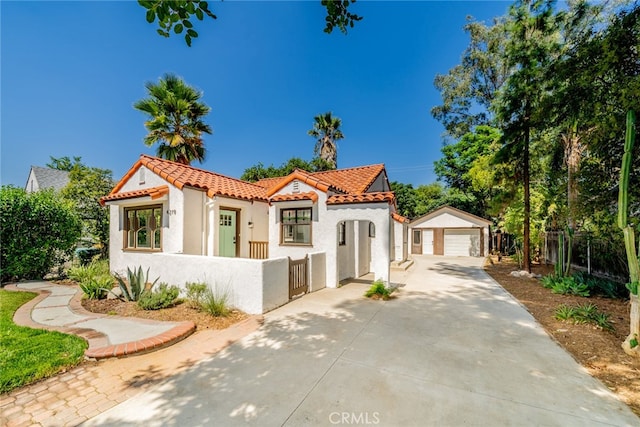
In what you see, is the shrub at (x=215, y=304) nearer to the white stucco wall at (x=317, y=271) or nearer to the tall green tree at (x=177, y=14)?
the white stucco wall at (x=317, y=271)

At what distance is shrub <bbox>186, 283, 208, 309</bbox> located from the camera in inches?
268

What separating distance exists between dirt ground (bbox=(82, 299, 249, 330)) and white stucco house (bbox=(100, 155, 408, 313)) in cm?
72

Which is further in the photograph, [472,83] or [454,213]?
[472,83]

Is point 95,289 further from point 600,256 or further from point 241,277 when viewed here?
point 600,256

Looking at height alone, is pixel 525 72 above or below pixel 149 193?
above

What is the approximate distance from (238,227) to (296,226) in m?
2.77

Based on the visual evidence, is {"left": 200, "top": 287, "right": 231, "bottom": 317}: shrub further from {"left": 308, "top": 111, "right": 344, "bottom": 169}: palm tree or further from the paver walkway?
{"left": 308, "top": 111, "right": 344, "bottom": 169}: palm tree

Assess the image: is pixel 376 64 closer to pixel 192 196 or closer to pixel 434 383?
pixel 192 196

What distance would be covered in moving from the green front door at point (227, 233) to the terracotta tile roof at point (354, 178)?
14.8ft

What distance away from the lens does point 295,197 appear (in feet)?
33.8

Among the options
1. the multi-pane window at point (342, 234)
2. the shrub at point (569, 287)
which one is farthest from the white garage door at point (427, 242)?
the multi-pane window at point (342, 234)

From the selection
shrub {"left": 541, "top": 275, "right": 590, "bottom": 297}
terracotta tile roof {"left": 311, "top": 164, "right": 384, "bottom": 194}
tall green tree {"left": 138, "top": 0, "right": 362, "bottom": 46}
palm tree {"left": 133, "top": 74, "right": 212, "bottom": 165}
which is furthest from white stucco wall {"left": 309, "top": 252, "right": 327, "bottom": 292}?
palm tree {"left": 133, "top": 74, "right": 212, "bottom": 165}

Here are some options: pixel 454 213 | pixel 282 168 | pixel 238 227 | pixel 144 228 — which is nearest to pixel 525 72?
pixel 238 227

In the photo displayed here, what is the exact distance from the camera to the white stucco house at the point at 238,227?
780 centimetres
